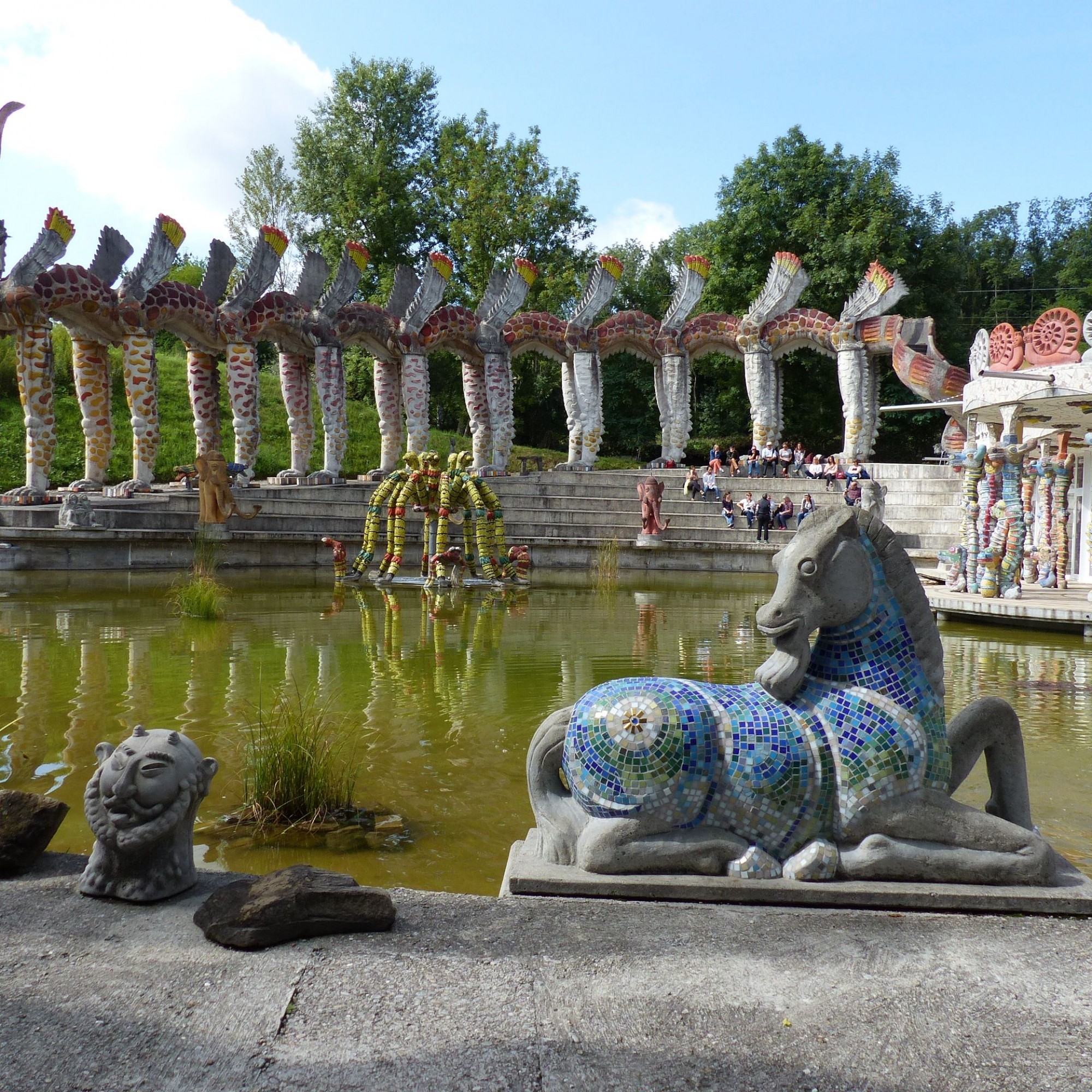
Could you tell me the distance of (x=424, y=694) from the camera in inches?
302

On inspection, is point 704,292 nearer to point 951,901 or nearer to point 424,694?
point 424,694

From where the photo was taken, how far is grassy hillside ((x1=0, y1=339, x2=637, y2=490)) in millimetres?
25438

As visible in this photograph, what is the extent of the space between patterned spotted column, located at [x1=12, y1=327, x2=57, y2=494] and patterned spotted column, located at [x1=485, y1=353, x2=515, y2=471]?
10633 mm

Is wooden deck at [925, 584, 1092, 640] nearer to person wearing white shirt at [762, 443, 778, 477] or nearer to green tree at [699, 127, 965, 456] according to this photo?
person wearing white shirt at [762, 443, 778, 477]

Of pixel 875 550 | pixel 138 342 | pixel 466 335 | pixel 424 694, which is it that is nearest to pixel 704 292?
pixel 466 335

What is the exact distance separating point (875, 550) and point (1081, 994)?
1.50 meters

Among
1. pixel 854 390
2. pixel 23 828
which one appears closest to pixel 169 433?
pixel 854 390

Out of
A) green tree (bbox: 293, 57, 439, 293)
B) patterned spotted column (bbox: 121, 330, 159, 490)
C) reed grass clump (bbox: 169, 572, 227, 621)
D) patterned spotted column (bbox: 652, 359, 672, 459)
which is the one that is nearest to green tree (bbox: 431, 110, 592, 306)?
green tree (bbox: 293, 57, 439, 293)

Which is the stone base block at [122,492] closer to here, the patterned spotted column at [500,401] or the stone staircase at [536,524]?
the stone staircase at [536,524]

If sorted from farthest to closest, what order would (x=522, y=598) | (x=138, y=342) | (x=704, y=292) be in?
(x=704, y=292) < (x=138, y=342) < (x=522, y=598)

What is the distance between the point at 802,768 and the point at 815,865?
0.32m

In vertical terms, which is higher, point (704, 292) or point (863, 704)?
point (704, 292)

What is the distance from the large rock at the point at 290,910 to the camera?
9.43ft

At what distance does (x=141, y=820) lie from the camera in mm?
3250
